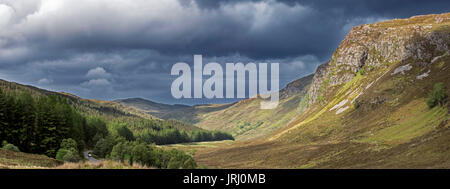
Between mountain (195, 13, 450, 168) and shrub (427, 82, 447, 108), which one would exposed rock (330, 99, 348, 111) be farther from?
shrub (427, 82, 447, 108)

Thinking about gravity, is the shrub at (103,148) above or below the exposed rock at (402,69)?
below

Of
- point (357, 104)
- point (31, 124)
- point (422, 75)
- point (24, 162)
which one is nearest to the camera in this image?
point (24, 162)

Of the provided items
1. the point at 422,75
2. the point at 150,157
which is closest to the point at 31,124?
the point at 150,157

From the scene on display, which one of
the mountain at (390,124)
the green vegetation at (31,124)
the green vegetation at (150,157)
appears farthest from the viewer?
the mountain at (390,124)

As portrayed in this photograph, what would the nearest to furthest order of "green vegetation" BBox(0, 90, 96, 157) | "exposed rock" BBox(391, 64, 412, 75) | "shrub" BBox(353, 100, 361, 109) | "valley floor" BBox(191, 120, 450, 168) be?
"valley floor" BBox(191, 120, 450, 168), "green vegetation" BBox(0, 90, 96, 157), "exposed rock" BBox(391, 64, 412, 75), "shrub" BBox(353, 100, 361, 109)

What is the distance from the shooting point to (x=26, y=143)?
84.2 metres

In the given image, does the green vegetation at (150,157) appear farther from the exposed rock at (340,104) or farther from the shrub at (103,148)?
the exposed rock at (340,104)

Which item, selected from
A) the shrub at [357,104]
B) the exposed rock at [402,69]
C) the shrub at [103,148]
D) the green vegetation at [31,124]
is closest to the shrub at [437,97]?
the shrub at [357,104]

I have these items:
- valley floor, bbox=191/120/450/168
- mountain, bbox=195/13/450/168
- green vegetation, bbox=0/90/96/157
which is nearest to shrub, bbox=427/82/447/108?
mountain, bbox=195/13/450/168

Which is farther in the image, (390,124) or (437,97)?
(390,124)

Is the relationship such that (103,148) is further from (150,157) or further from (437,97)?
(437,97)

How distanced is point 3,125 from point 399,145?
116 meters
